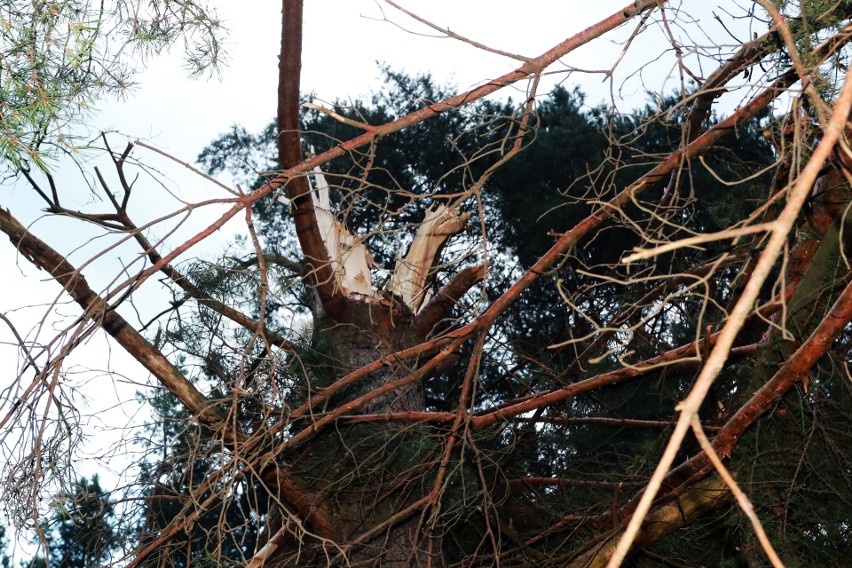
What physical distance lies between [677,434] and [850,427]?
9.07ft

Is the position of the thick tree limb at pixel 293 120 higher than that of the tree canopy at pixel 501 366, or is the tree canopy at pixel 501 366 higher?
the thick tree limb at pixel 293 120

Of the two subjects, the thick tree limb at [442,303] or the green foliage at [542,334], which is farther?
the thick tree limb at [442,303]

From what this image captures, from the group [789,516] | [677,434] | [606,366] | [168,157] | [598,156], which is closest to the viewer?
[677,434]

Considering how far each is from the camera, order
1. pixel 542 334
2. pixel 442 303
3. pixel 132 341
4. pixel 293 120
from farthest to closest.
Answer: pixel 542 334 < pixel 442 303 < pixel 293 120 < pixel 132 341

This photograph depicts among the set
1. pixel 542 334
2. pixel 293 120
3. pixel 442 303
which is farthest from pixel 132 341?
pixel 542 334

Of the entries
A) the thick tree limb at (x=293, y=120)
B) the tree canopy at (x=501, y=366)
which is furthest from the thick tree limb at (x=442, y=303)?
the thick tree limb at (x=293, y=120)

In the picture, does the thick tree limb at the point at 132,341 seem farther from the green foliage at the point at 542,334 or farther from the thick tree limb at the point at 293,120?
the thick tree limb at the point at 293,120

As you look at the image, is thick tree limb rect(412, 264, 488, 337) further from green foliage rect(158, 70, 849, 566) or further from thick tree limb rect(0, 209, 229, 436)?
thick tree limb rect(0, 209, 229, 436)

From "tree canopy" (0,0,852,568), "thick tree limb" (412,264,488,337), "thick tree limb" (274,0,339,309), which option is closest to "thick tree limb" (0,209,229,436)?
"tree canopy" (0,0,852,568)

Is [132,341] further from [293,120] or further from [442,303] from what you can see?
[442,303]

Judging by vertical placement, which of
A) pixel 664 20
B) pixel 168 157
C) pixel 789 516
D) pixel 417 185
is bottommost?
pixel 789 516

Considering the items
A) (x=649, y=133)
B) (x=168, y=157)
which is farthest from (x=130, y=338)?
(x=649, y=133)

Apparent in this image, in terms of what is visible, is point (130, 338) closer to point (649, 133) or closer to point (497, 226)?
point (497, 226)

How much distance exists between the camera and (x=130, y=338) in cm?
317
